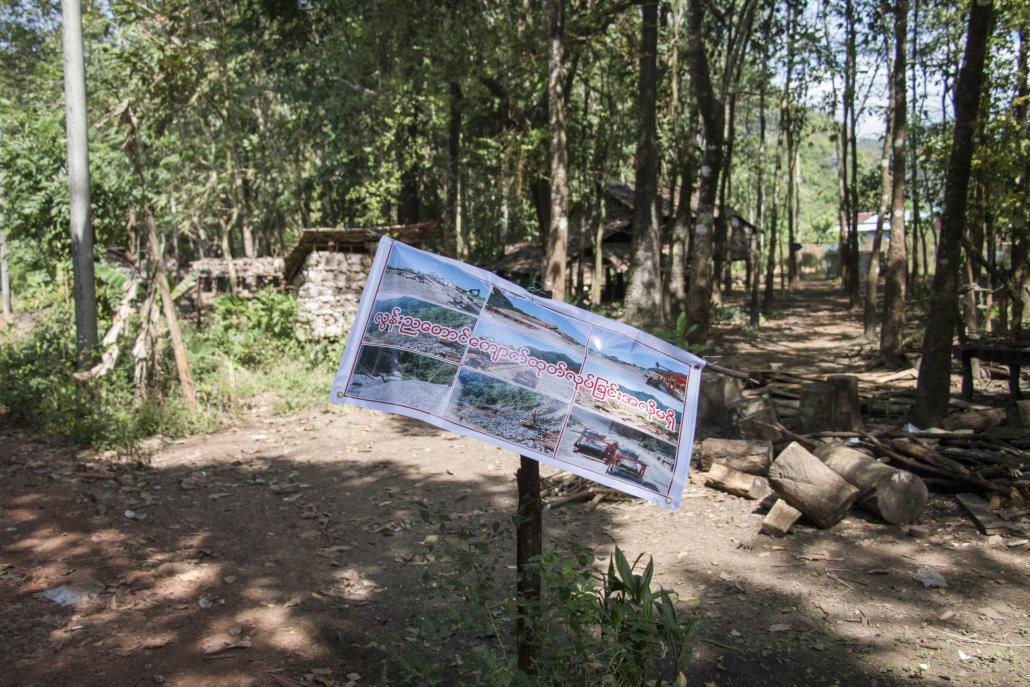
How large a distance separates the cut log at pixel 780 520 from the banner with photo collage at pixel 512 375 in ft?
10.3

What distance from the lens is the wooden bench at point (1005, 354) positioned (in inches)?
316

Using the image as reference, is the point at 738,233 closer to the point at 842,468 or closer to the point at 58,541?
the point at 842,468

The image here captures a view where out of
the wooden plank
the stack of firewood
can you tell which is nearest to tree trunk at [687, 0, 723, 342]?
the stack of firewood

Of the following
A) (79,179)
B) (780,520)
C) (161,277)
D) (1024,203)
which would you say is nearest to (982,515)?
(780,520)

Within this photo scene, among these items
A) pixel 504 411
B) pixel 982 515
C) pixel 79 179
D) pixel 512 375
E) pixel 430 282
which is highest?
pixel 79 179

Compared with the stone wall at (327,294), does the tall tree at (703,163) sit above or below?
above

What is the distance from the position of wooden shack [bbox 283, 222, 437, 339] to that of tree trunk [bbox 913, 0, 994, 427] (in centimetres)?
800

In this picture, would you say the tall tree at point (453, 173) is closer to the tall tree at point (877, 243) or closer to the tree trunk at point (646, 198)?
the tree trunk at point (646, 198)

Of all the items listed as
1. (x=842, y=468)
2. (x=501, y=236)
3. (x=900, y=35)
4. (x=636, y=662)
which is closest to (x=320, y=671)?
(x=636, y=662)

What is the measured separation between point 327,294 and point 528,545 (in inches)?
423

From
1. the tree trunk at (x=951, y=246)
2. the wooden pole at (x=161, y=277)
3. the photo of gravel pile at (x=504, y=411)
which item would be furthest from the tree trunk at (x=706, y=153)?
the photo of gravel pile at (x=504, y=411)

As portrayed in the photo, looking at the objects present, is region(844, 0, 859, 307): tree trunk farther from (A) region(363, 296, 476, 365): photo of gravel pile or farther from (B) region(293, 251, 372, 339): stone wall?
(A) region(363, 296, 476, 365): photo of gravel pile

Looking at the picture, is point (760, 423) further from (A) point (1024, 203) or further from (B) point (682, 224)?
(B) point (682, 224)

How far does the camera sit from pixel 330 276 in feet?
44.7
